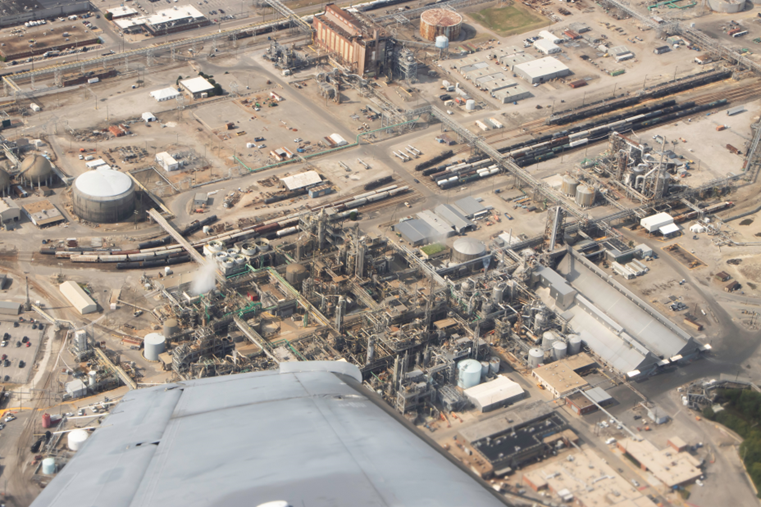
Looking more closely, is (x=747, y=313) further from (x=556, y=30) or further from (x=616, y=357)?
(x=556, y=30)

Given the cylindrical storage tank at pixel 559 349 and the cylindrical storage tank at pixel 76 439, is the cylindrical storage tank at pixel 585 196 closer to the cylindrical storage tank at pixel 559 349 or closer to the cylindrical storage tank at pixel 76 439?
the cylindrical storage tank at pixel 559 349

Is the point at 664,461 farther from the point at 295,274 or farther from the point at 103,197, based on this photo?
the point at 103,197

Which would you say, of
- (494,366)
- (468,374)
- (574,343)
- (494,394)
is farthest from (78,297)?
(574,343)

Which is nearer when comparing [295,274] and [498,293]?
[498,293]

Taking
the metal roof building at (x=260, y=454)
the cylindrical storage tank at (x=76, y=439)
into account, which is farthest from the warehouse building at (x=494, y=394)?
the metal roof building at (x=260, y=454)

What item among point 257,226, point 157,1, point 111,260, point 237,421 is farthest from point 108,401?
point 157,1

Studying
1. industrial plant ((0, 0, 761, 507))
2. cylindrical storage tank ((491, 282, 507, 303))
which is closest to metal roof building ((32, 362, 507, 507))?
industrial plant ((0, 0, 761, 507))
